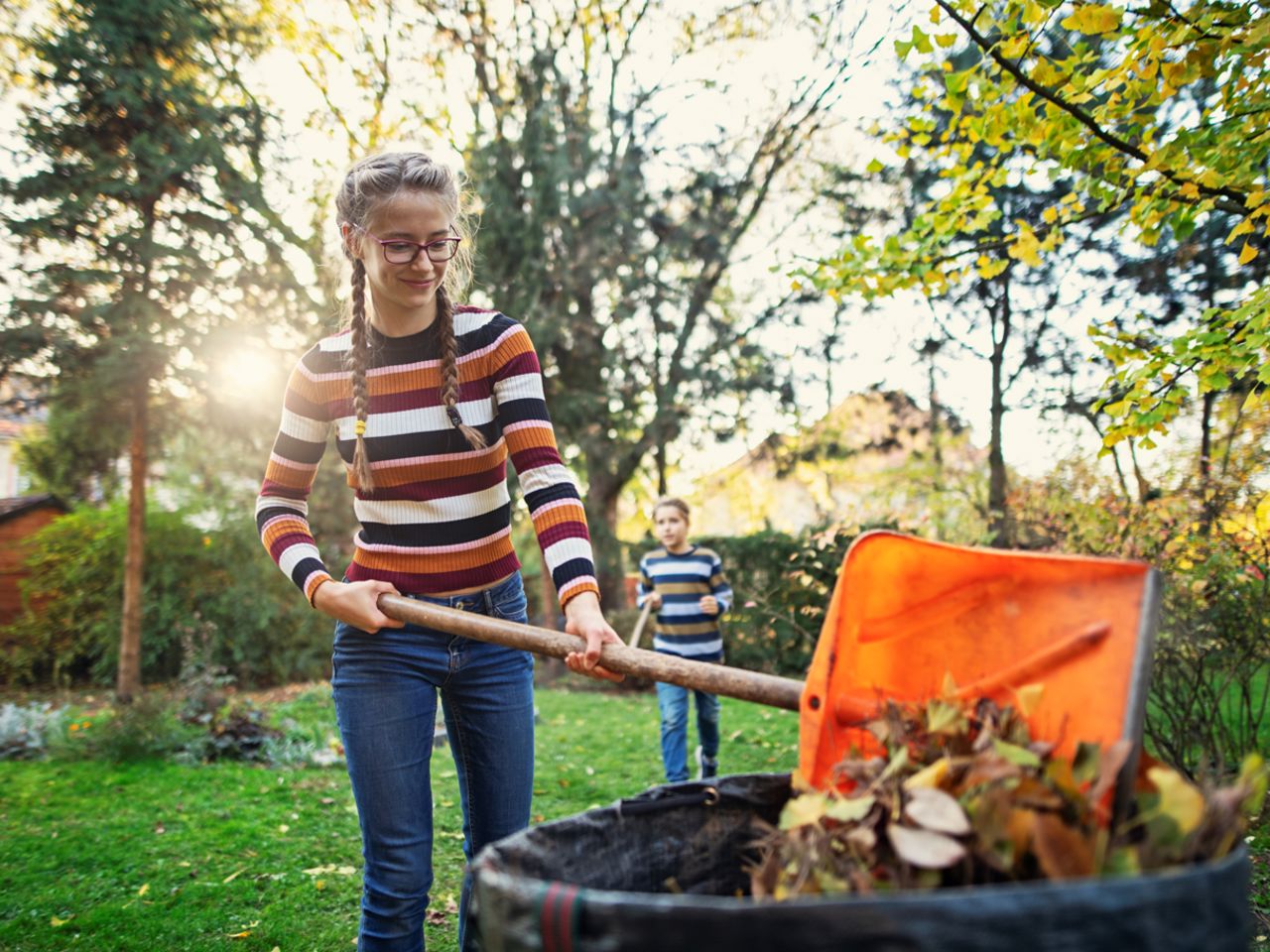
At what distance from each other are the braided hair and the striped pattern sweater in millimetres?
3776

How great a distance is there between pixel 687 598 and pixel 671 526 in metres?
0.50

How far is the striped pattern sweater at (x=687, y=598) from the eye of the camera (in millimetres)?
5512

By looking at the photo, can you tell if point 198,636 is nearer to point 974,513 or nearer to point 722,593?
point 722,593

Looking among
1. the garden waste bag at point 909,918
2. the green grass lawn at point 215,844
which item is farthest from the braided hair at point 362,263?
the green grass lawn at point 215,844

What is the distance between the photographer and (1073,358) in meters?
12.0

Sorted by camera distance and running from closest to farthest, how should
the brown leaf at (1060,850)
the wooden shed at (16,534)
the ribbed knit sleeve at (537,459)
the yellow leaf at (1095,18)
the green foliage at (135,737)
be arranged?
the brown leaf at (1060,850) < the ribbed knit sleeve at (537,459) < the yellow leaf at (1095,18) < the green foliage at (135,737) < the wooden shed at (16,534)

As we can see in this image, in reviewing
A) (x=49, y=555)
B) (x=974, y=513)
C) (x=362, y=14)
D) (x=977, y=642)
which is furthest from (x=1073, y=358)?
(x=49, y=555)

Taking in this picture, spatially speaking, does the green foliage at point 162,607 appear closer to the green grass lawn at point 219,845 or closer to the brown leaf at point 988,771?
the green grass lawn at point 219,845

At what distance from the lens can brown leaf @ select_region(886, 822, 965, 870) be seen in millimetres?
980

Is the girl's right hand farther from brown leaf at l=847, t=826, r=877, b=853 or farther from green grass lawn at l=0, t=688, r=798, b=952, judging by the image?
green grass lawn at l=0, t=688, r=798, b=952

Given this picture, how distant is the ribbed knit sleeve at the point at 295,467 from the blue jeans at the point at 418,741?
0.26m

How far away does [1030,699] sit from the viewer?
3.92 ft

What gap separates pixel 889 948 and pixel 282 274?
10184 millimetres

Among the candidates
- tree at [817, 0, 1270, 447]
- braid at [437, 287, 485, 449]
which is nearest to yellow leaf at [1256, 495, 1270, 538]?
tree at [817, 0, 1270, 447]
